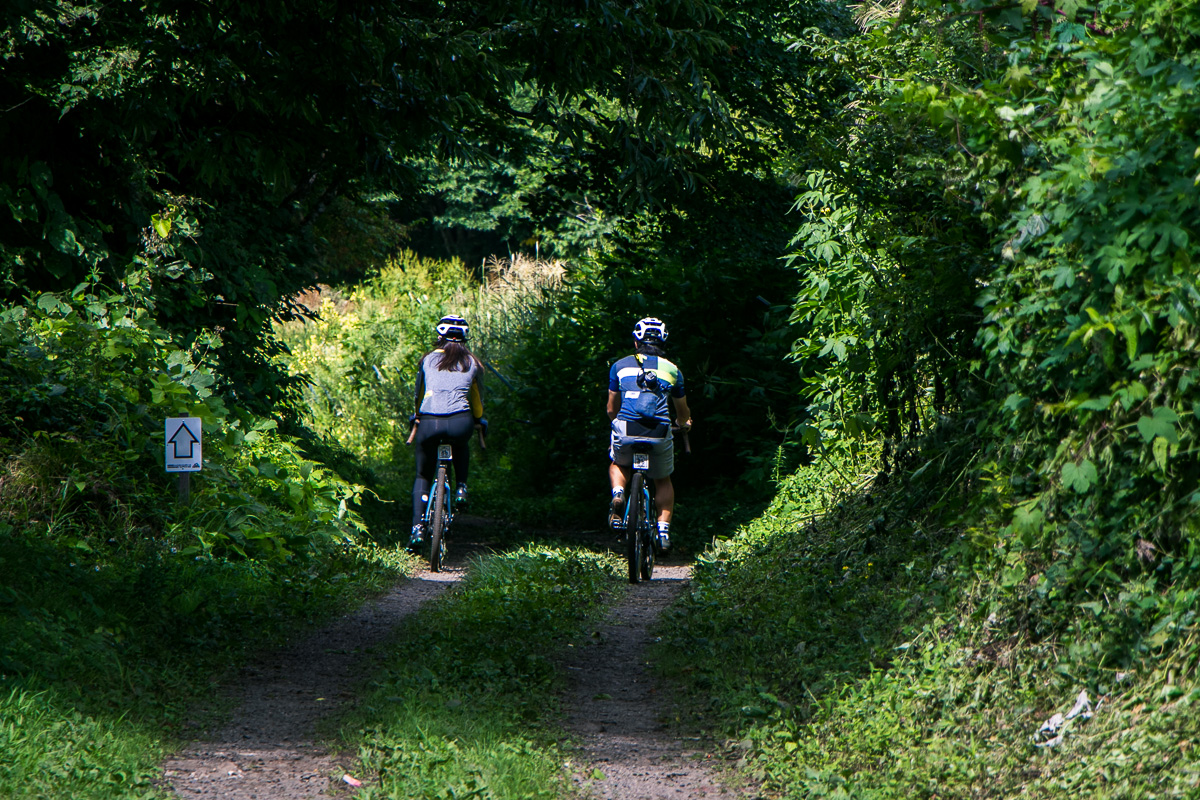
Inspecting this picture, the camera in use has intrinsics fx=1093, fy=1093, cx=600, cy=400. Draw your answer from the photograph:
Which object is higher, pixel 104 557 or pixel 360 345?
pixel 360 345

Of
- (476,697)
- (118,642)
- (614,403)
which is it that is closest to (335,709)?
(476,697)

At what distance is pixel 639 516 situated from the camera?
331 inches

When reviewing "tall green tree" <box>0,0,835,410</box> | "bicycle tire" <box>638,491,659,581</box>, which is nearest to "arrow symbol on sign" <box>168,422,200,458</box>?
"tall green tree" <box>0,0,835,410</box>

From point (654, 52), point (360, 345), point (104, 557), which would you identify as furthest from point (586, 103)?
point (360, 345)

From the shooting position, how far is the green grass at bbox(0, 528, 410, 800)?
13.4 feet

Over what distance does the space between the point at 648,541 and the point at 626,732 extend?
3.76 meters

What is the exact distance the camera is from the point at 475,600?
6.98 m

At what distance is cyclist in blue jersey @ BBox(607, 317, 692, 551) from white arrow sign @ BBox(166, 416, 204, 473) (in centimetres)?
302

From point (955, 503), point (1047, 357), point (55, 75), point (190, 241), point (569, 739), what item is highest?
point (55, 75)

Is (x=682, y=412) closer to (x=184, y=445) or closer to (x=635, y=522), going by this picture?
(x=635, y=522)

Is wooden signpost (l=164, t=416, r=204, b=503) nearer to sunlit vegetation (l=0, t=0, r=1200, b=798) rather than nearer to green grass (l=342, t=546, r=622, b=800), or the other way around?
Result: sunlit vegetation (l=0, t=0, r=1200, b=798)

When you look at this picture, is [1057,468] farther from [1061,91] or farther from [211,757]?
[211,757]

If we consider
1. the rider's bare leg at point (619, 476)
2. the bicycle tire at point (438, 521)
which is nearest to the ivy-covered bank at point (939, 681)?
the rider's bare leg at point (619, 476)

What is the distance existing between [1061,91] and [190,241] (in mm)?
7518
